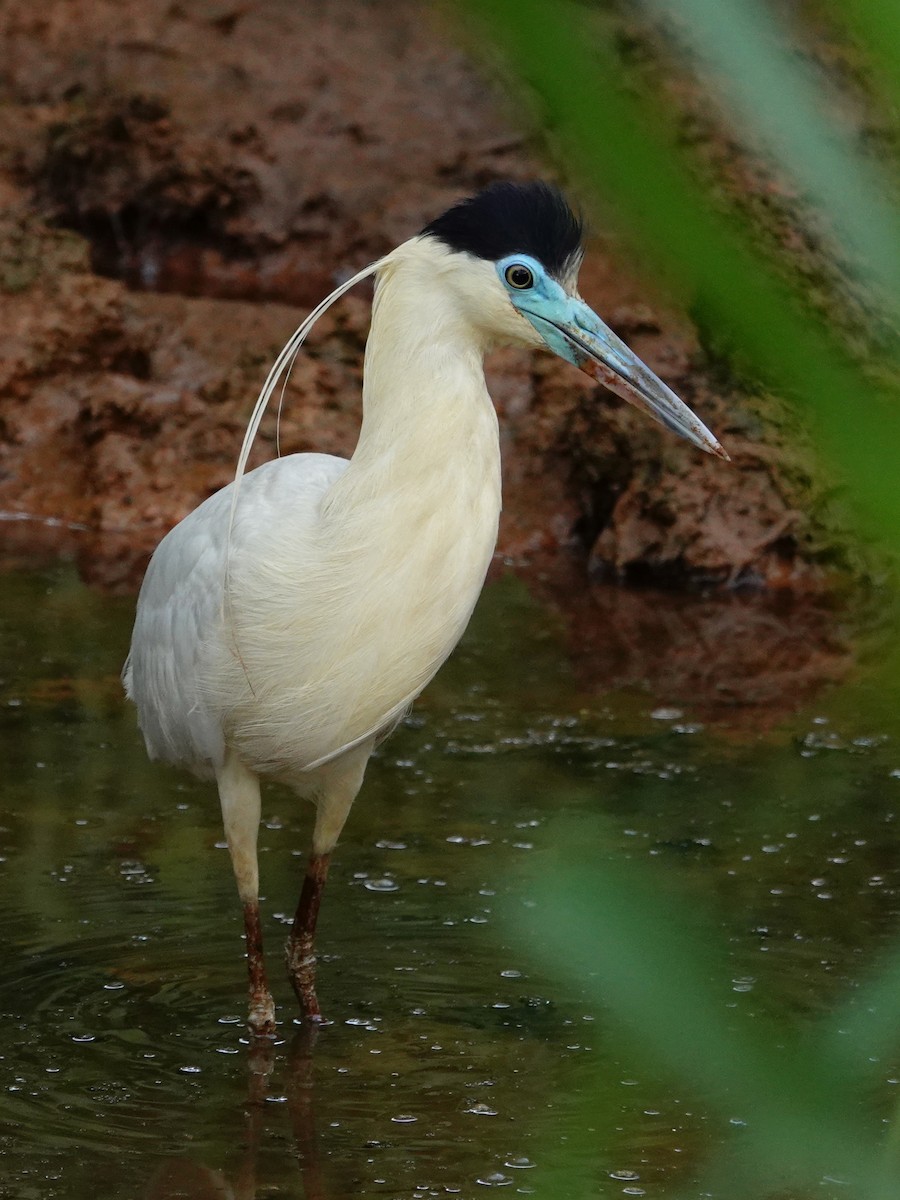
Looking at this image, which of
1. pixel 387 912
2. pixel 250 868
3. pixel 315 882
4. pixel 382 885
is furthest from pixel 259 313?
pixel 250 868

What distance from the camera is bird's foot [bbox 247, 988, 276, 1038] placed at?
394 centimetres

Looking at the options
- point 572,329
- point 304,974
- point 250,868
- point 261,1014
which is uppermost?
point 572,329

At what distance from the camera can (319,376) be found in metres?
8.88

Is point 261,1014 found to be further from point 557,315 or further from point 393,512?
point 557,315

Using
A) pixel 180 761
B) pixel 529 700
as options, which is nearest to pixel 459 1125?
pixel 180 761

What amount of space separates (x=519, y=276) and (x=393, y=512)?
18.2 inches

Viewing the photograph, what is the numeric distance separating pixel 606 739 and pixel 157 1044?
259 cm

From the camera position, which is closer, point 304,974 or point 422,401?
point 422,401

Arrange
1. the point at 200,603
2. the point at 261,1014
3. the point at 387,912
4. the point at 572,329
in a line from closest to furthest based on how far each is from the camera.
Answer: the point at 572,329 → the point at 200,603 → the point at 261,1014 → the point at 387,912

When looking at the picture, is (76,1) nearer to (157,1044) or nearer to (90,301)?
(90,301)

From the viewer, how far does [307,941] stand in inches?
162

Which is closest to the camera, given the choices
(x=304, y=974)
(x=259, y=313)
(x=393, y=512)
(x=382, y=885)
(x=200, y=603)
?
(x=393, y=512)

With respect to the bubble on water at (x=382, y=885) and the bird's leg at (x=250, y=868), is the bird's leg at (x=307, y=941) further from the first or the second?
the bubble on water at (x=382, y=885)

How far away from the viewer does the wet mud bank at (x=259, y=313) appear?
26.8 ft
